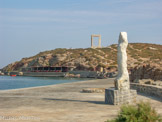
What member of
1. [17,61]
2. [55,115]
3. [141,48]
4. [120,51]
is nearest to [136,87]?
[120,51]

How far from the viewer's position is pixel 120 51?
1239 cm

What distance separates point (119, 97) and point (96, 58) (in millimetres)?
97982

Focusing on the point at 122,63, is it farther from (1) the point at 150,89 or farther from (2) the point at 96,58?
(2) the point at 96,58

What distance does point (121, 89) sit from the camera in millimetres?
11984

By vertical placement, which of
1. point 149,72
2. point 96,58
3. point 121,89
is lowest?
point 121,89

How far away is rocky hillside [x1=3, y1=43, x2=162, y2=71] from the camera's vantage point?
103000 mm

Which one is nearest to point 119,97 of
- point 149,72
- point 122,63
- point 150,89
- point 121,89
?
point 121,89

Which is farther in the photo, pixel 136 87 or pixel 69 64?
pixel 69 64

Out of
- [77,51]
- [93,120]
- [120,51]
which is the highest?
[77,51]

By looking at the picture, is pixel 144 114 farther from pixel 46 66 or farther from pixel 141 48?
pixel 141 48

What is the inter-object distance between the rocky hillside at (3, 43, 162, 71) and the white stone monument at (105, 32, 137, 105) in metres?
82.9

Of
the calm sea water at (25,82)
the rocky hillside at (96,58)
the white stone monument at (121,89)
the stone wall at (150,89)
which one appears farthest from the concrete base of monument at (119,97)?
the rocky hillside at (96,58)

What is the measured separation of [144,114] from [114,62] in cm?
9920

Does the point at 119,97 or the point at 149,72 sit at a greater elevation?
the point at 149,72
